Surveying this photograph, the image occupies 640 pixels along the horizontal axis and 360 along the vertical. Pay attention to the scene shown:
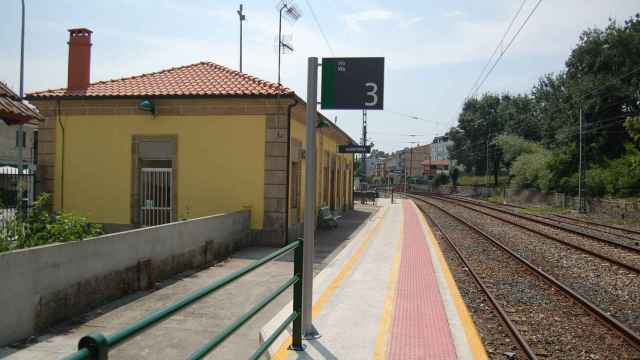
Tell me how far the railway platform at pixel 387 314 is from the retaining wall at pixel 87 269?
2.57m

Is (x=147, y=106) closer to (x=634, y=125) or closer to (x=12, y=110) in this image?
(x=12, y=110)

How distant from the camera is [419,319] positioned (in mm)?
6539

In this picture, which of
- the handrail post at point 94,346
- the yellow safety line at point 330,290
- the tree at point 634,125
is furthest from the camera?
the tree at point 634,125

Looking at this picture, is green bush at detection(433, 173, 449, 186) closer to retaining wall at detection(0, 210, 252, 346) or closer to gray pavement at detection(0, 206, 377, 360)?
retaining wall at detection(0, 210, 252, 346)

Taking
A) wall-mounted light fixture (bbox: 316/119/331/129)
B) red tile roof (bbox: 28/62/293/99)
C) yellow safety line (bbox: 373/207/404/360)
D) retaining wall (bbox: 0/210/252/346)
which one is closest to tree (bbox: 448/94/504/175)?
wall-mounted light fixture (bbox: 316/119/331/129)

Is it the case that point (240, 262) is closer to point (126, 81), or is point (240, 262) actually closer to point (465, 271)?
point (465, 271)

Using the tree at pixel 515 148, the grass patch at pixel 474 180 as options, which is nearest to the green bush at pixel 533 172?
the tree at pixel 515 148

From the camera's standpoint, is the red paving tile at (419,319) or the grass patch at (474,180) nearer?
the red paving tile at (419,319)

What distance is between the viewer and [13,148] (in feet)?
116

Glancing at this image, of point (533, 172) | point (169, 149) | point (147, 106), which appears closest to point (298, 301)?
point (169, 149)

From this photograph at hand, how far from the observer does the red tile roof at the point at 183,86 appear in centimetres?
1357

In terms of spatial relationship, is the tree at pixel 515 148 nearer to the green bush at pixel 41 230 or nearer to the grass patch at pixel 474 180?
the grass patch at pixel 474 180

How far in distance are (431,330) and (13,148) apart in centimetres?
3658

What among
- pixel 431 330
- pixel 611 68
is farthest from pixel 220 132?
pixel 611 68
